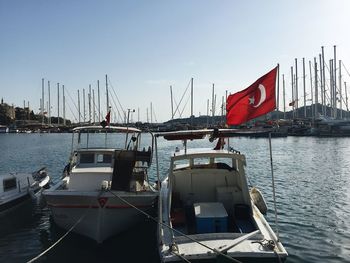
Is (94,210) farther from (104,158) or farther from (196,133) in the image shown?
(196,133)

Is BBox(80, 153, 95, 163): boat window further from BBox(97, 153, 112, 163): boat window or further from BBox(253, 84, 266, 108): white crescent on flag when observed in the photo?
BBox(253, 84, 266, 108): white crescent on flag

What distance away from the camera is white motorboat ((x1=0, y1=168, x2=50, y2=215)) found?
61.2 ft

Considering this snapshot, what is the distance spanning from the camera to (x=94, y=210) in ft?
46.0

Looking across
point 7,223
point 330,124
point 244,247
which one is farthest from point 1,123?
point 244,247

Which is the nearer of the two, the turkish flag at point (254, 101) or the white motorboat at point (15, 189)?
the turkish flag at point (254, 101)

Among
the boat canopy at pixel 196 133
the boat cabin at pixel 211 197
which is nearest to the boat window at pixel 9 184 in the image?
the boat cabin at pixel 211 197

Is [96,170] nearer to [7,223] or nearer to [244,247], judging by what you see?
[7,223]

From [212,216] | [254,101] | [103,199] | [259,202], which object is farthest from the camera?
[259,202]

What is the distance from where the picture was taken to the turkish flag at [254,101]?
1041cm

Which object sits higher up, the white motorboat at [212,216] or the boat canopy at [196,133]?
the boat canopy at [196,133]

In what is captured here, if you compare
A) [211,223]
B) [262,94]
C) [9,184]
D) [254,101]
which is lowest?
[211,223]

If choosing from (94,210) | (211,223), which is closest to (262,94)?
(211,223)

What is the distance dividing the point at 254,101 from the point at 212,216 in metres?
3.62

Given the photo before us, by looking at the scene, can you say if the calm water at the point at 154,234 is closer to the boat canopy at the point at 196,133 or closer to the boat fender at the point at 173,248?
the boat fender at the point at 173,248
